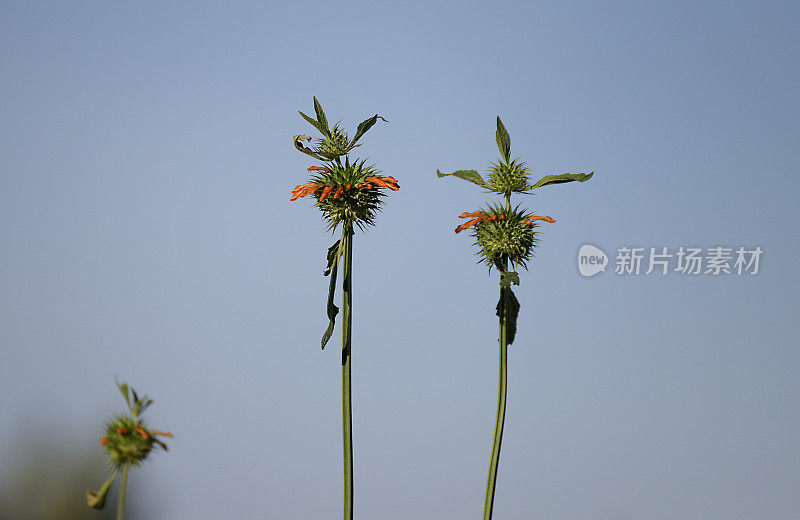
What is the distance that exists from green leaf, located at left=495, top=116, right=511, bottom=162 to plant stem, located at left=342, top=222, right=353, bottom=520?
2.40 metres

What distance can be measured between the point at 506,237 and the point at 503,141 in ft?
4.98

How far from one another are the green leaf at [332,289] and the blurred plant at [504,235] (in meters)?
1.76

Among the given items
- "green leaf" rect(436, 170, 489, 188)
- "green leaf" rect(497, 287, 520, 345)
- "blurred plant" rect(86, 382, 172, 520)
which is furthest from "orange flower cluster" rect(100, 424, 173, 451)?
"green leaf" rect(436, 170, 489, 188)

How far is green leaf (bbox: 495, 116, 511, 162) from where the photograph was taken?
12.2 metres

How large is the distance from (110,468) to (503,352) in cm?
517

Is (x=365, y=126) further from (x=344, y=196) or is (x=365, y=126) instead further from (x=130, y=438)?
(x=130, y=438)

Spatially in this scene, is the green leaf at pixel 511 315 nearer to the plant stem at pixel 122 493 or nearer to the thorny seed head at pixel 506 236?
the thorny seed head at pixel 506 236

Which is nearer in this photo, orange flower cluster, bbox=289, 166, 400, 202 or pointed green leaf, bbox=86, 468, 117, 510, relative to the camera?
pointed green leaf, bbox=86, 468, 117, 510

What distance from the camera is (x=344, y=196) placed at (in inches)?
468

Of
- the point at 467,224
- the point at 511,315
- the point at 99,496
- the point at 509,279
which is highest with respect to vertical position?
the point at 467,224

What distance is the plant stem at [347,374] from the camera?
1140 cm

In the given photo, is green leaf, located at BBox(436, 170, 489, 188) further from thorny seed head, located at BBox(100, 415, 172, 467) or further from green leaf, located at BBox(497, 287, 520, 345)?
thorny seed head, located at BBox(100, 415, 172, 467)

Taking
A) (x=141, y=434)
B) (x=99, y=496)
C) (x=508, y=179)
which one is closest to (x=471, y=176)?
(x=508, y=179)

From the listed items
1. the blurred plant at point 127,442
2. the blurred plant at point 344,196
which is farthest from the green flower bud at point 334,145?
the blurred plant at point 127,442
